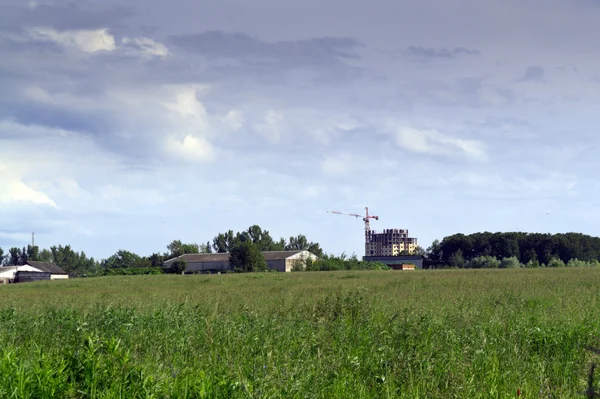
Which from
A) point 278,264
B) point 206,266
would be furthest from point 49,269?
point 278,264

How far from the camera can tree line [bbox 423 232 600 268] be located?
132m

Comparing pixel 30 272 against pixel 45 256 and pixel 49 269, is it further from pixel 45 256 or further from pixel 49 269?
pixel 45 256

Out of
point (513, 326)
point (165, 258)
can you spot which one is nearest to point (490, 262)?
point (165, 258)

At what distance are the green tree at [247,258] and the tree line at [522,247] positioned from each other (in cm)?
4543

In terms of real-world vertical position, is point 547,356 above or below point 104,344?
below

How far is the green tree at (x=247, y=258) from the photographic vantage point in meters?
100

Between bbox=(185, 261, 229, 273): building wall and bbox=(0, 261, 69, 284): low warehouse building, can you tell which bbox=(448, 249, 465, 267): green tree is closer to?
bbox=(185, 261, 229, 273): building wall

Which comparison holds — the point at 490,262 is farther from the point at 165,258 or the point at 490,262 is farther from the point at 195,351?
the point at 195,351

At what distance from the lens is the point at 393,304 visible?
50.7 feet

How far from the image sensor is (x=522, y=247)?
138375 mm

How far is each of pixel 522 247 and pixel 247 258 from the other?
72304 millimetres

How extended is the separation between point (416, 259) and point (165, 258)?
59.6 meters

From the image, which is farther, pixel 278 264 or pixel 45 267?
pixel 45 267

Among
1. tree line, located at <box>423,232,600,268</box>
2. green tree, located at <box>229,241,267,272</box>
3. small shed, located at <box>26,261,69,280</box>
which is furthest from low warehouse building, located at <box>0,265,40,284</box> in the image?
tree line, located at <box>423,232,600,268</box>
